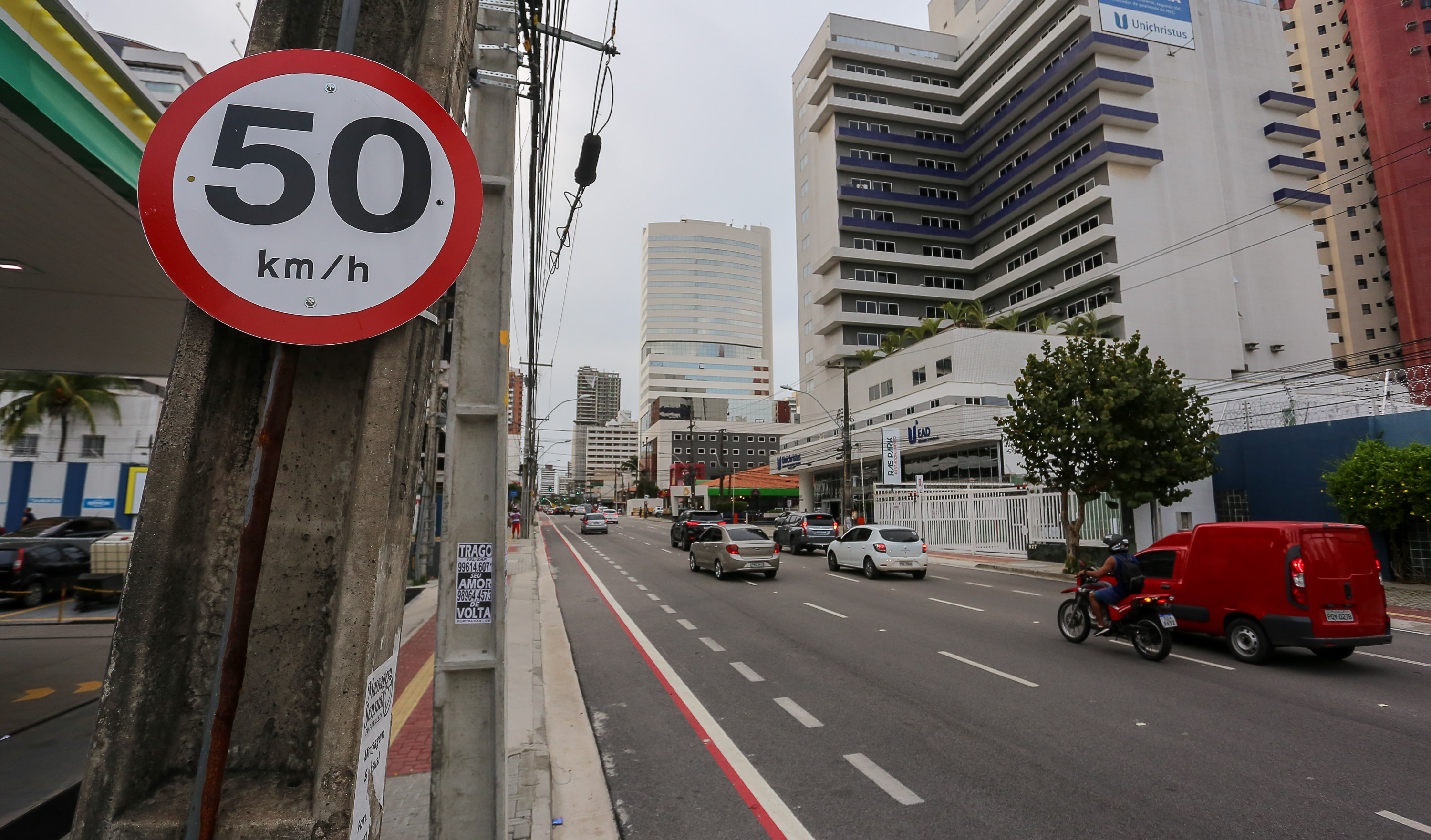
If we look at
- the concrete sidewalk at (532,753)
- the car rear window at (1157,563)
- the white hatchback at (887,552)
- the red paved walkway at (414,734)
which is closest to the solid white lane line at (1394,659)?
the car rear window at (1157,563)

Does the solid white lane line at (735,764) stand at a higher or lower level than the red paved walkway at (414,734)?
lower

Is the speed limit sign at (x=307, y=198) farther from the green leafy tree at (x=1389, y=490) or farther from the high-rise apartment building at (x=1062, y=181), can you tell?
the high-rise apartment building at (x=1062, y=181)

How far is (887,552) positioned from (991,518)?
10718mm

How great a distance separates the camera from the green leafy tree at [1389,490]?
50.3 ft

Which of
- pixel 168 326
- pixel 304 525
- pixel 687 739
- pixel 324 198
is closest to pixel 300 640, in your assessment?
pixel 304 525

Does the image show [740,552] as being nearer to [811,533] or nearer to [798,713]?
[811,533]

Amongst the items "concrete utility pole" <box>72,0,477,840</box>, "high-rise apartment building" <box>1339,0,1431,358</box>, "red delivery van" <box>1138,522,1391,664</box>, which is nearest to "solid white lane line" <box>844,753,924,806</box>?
"concrete utility pole" <box>72,0,477,840</box>

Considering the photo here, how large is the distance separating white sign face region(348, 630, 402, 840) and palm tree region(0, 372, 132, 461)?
119 ft

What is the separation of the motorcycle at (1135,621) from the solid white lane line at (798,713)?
200 inches

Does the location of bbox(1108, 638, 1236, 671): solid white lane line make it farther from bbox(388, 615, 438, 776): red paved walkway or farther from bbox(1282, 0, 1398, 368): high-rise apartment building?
bbox(1282, 0, 1398, 368): high-rise apartment building

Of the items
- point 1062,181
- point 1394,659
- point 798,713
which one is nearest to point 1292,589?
point 1394,659

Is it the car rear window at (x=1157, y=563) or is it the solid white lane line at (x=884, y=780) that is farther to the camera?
the car rear window at (x=1157, y=563)

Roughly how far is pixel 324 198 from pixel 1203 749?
7.13m

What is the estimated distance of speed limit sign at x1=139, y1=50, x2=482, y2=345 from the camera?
6.48 ft
